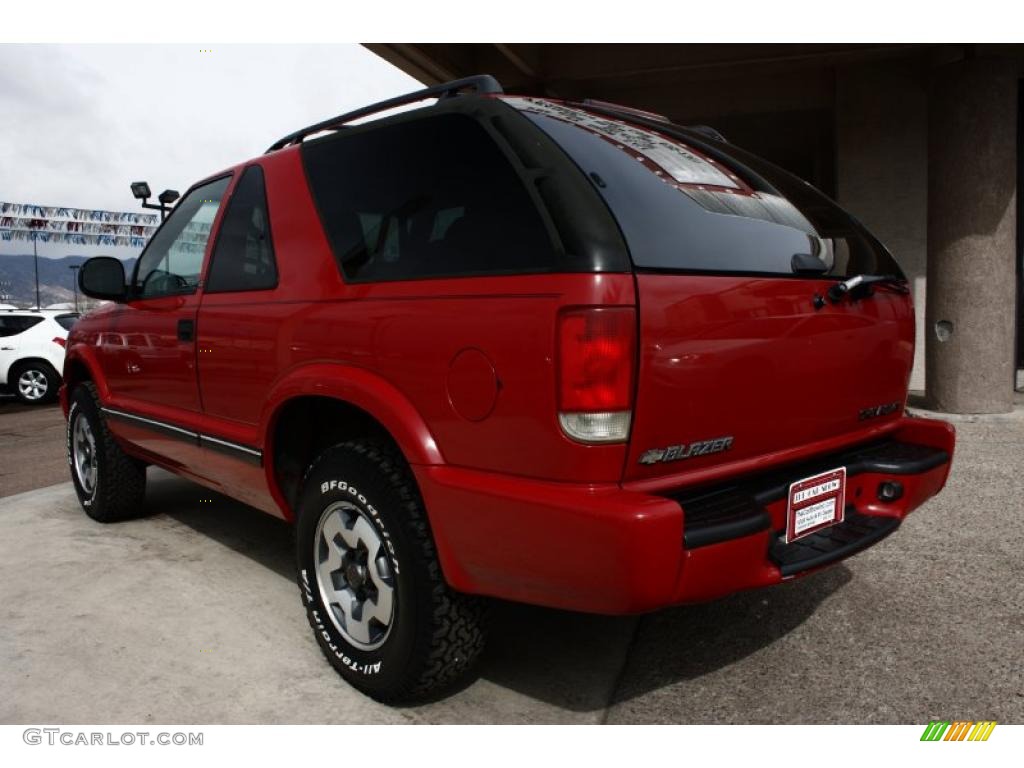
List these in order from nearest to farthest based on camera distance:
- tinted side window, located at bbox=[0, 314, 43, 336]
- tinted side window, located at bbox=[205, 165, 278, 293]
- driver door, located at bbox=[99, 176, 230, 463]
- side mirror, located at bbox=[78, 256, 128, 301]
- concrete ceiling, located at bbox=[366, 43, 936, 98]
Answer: tinted side window, located at bbox=[205, 165, 278, 293], driver door, located at bbox=[99, 176, 230, 463], side mirror, located at bbox=[78, 256, 128, 301], concrete ceiling, located at bbox=[366, 43, 936, 98], tinted side window, located at bbox=[0, 314, 43, 336]

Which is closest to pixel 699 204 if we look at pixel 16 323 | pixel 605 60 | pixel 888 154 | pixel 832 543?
pixel 832 543

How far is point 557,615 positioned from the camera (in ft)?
10.3

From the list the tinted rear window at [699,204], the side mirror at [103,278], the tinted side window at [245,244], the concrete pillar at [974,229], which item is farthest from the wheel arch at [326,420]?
the concrete pillar at [974,229]

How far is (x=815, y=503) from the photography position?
2.37 metres

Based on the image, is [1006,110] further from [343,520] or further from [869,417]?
[343,520]

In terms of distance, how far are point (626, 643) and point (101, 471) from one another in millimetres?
3015

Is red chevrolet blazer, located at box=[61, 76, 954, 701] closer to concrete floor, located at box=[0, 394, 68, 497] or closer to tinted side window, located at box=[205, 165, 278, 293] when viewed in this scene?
tinted side window, located at box=[205, 165, 278, 293]

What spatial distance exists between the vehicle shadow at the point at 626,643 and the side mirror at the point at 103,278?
1.58 meters

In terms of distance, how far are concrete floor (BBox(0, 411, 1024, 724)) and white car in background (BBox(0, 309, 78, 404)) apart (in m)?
9.41

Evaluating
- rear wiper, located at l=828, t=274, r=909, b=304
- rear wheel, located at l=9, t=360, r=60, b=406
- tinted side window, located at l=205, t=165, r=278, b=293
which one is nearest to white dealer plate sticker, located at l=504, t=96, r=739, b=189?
rear wiper, located at l=828, t=274, r=909, b=304

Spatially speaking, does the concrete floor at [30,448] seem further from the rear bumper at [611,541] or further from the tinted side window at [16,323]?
the rear bumper at [611,541]

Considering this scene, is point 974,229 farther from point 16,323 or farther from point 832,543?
point 16,323

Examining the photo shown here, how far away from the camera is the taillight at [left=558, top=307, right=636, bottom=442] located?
1860mm

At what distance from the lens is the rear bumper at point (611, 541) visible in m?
1.84
